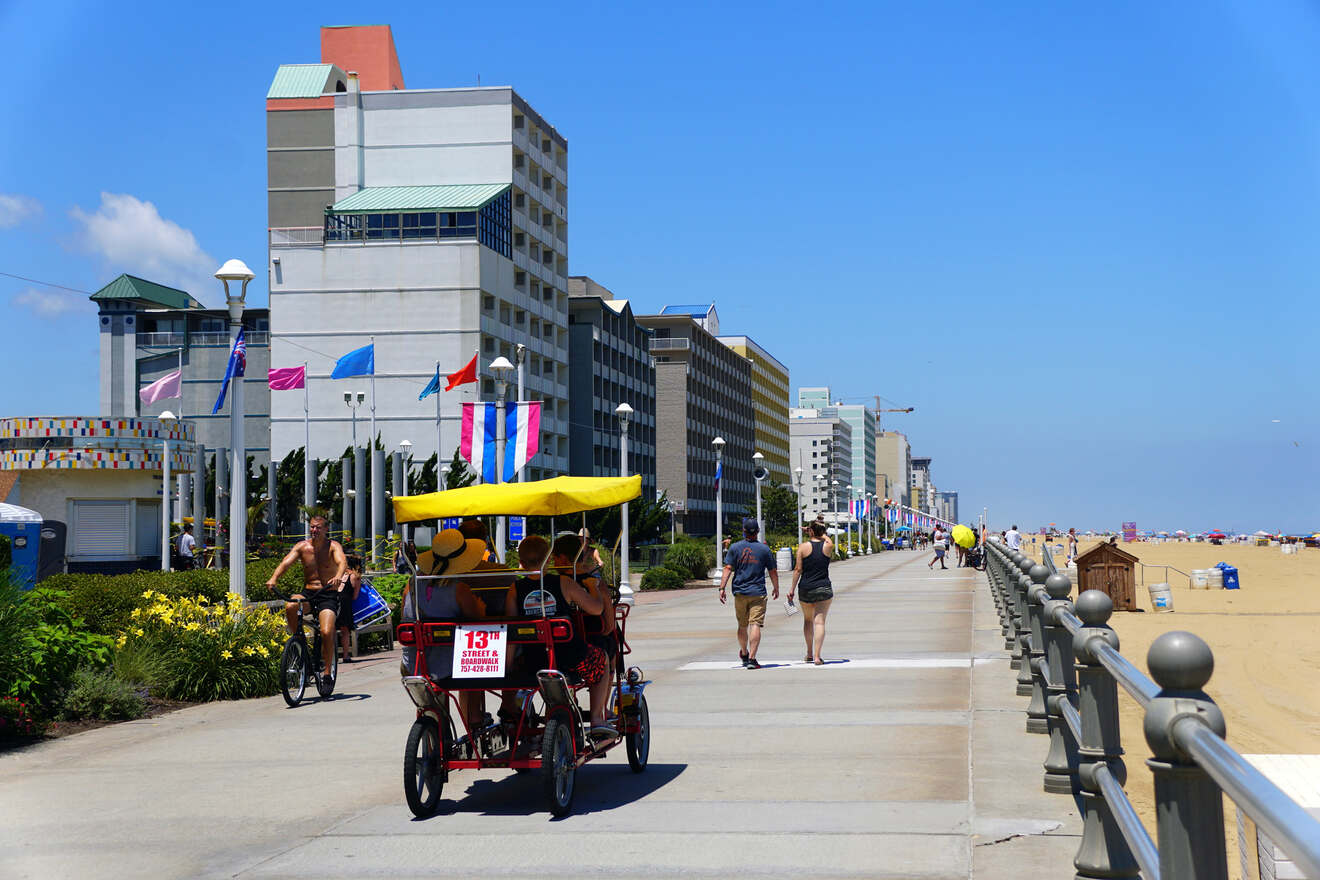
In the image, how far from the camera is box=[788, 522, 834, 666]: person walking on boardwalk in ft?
54.3

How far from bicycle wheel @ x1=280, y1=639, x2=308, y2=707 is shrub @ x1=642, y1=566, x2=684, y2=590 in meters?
26.6

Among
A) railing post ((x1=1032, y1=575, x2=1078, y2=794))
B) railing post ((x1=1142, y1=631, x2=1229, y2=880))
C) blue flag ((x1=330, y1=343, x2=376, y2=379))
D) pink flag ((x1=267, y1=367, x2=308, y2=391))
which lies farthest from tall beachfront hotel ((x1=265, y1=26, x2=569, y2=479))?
railing post ((x1=1142, y1=631, x2=1229, y2=880))

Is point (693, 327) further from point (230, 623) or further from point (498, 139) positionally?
point (230, 623)

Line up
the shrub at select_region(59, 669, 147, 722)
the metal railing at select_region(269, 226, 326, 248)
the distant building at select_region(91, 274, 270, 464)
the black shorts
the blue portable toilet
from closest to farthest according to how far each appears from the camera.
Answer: the shrub at select_region(59, 669, 147, 722), the black shorts, the blue portable toilet, the metal railing at select_region(269, 226, 326, 248), the distant building at select_region(91, 274, 270, 464)

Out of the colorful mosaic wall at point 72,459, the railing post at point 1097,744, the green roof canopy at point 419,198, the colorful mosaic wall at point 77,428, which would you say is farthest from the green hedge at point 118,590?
the green roof canopy at point 419,198

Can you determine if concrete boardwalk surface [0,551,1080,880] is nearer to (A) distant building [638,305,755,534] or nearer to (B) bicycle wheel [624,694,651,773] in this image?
(B) bicycle wheel [624,694,651,773]

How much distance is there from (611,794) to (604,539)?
58679 millimetres

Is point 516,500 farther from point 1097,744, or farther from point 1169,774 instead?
point 1169,774

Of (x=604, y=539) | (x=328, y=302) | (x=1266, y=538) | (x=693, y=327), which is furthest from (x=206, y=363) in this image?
(x=1266, y=538)

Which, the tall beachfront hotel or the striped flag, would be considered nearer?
the striped flag

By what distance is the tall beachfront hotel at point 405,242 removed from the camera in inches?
2936

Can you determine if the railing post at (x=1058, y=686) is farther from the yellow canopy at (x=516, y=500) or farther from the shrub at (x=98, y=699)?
the shrub at (x=98, y=699)

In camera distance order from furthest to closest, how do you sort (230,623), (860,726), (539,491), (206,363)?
(206,363)
(230,623)
(860,726)
(539,491)

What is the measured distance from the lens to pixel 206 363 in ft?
303
